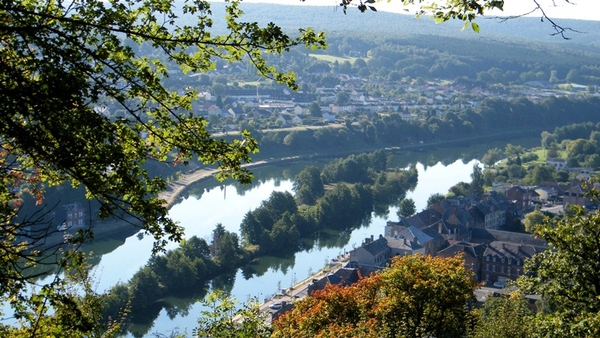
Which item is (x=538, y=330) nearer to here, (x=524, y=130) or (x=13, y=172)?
(x=13, y=172)

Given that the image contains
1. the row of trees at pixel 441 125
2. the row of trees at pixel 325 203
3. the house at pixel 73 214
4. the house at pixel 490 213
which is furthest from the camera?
the row of trees at pixel 441 125

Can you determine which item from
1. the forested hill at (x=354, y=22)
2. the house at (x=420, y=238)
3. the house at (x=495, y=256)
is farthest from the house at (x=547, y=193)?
the forested hill at (x=354, y=22)

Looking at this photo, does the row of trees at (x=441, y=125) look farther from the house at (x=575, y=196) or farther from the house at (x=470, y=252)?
the house at (x=470, y=252)

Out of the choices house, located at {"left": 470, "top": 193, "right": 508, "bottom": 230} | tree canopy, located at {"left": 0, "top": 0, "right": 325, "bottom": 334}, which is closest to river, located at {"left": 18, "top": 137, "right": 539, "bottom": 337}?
house, located at {"left": 470, "top": 193, "right": 508, "bottom": 230}

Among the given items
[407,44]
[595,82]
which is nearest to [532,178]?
[595,82]

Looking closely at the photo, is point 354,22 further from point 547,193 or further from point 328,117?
point 547,193

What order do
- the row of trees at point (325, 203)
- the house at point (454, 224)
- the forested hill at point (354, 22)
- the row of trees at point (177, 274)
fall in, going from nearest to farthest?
the row of trees at point (177, 274)
the row of trees at point (325, 203)
the house at point (454, 224)
the forested hill at point (354, 22)
